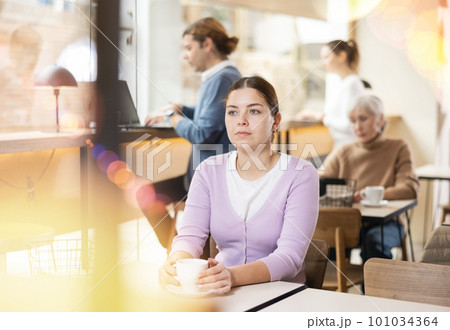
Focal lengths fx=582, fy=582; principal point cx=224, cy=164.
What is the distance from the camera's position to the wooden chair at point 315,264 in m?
1.26

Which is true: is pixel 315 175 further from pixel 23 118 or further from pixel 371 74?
pixel 371 74

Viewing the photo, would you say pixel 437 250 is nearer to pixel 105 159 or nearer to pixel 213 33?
pixel 105 159

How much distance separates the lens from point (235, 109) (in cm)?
124

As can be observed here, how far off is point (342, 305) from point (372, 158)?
1.57 meters

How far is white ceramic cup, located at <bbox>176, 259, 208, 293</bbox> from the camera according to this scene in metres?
0.90

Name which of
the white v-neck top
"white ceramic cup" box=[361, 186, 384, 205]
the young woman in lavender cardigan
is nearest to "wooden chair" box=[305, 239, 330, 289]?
the young woman in lavender cardigan

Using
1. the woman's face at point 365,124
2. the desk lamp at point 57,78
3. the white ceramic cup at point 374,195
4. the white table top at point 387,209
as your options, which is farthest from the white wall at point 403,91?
the desk lamp at point 57,78

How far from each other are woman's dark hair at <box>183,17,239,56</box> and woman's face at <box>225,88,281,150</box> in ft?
2.22

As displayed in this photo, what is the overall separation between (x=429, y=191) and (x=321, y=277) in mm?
2262

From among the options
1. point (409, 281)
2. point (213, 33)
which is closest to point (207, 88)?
point (213, 33)

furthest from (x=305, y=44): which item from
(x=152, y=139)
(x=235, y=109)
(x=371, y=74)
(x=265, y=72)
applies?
(x=235, y=109)

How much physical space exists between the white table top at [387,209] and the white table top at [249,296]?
93 cm

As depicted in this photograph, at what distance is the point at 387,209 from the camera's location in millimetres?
1968

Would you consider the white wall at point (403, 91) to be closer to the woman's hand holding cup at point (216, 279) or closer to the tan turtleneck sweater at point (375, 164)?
the tan turtleneck sweater at point (375, 164)
